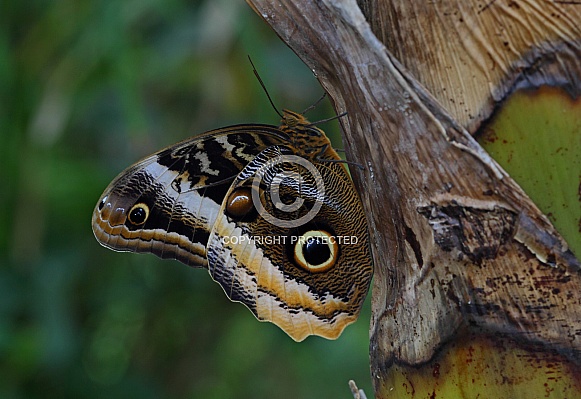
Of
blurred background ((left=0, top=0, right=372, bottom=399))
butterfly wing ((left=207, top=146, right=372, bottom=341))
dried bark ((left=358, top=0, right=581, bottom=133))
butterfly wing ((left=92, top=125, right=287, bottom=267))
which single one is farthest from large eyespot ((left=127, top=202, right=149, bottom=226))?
dried bark ((left=358, top=0, right=581, bottom=133))

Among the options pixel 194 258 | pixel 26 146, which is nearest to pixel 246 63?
pixel 26 146

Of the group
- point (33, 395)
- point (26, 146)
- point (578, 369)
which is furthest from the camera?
point (33, 395)

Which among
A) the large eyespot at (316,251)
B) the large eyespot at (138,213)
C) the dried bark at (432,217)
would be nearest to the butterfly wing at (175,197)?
the large eyespot at (138,213)

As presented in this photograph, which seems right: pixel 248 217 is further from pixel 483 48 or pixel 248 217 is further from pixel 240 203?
pixel 483 48

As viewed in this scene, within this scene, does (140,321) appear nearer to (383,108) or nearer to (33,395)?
(33,395)

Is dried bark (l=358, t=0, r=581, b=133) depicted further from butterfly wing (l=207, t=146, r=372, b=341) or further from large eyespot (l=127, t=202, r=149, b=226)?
large eyespot (l=127, t=202, r=149, b=226)

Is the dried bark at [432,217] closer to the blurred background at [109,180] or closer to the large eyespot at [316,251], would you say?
the large eyespot at [316,251]
